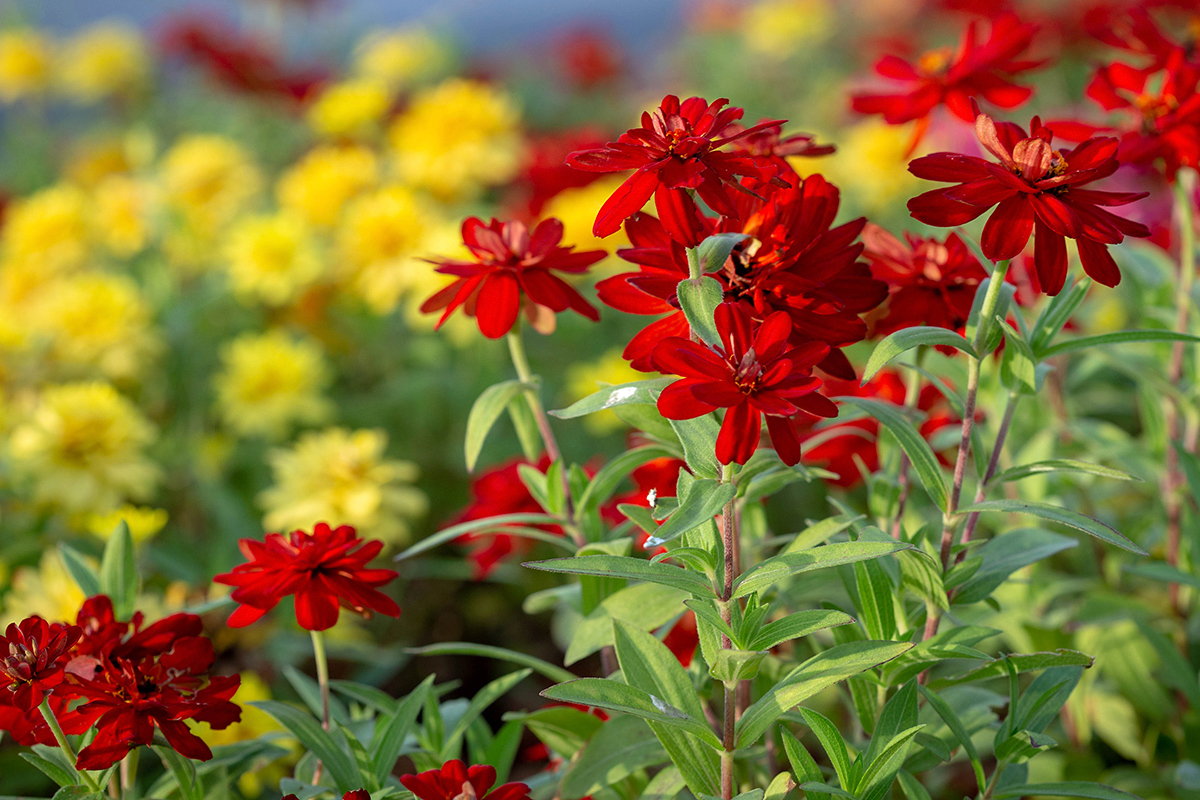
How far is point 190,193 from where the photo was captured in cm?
233

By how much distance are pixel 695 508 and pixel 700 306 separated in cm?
13

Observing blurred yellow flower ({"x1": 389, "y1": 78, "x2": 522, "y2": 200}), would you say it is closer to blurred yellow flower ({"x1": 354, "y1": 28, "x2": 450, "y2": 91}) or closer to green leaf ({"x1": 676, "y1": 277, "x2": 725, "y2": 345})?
blurred yellow flower ({"x1": 354, "y1": 28, "x2": 450, "y2": 91})

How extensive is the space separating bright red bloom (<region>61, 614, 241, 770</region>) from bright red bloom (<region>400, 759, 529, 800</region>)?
162mm

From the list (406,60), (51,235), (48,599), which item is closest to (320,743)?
(48,599)

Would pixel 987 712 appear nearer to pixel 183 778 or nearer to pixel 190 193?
pixel 183 778

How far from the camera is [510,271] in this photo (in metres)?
0.79

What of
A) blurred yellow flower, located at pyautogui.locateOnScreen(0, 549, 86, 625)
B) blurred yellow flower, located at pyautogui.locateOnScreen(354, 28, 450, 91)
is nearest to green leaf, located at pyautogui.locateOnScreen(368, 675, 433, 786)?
blurred yellow flower, located at pyautogui.locateOnScreen(0, 549, 86, 625)

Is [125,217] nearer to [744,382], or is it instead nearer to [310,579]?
[310,579]

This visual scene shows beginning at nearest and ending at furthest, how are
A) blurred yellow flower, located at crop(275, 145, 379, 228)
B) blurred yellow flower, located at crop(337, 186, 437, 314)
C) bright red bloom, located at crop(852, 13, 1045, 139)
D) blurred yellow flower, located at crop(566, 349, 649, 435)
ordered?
1. bright red bloom, located at crop(852, 13, 1045, 139)
2. blurred yellow flower, located at crop(566, 349, 649, 435)
3. blurred yellow flower, located at crop(337, 186, 437, 314)
4. blurred yellow flower, located at crop(275, 145, 379, 228)

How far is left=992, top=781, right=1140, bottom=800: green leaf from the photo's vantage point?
0.73 meters

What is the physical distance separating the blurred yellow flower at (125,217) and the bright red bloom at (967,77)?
1.89 meters

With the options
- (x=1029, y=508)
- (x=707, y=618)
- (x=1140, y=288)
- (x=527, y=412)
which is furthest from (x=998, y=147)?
(x=1140, y=288)

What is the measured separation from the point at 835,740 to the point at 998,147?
443 millimetres

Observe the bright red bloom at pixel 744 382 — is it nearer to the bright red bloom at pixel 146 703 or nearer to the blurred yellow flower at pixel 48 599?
the bright red bloom at pixel 146 703
